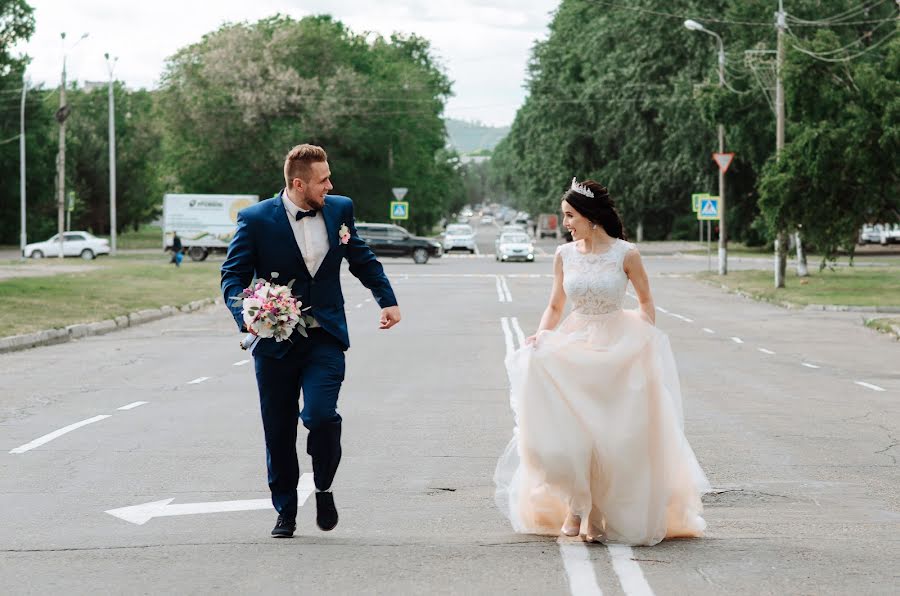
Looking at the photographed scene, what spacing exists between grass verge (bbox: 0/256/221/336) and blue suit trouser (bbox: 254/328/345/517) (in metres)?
16.4

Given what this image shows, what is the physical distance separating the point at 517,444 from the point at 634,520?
0.74m

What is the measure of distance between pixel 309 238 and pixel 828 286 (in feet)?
110

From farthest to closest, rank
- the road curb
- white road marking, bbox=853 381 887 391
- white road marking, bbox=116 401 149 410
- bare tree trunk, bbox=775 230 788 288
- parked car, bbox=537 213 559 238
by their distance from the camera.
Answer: parked car, bbox=537 213 559 238, bare tree trunk, bbox=775 230 788 288, the road curb, white road marking, bbox=853 381 887 391, white road marking, bbox=116 401 149 410

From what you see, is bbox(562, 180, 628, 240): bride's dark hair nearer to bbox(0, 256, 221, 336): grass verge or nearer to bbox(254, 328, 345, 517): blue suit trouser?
bbox(254, 328, 345, 517): blue suit trouser

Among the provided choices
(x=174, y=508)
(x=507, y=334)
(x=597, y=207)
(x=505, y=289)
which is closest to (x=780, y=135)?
(x=505, y=289)

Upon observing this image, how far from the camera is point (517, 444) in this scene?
7207 millimetres

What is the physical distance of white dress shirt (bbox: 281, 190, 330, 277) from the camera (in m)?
7.05

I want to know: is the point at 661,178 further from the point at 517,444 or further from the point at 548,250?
the point at 517,444

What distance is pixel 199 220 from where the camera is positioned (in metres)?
66.1

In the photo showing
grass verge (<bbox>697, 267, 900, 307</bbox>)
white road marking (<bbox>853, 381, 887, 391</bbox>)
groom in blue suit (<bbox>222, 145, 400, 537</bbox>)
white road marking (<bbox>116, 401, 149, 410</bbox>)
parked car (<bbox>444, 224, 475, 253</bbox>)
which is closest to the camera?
groom in blue suit (<bbox>222, 145, 400, 537</bbox>)

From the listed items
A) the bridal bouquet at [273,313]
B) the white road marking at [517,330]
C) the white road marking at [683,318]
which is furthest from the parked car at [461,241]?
the bridal bouquet at [273,313]

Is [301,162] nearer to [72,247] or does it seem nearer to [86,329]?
[86,329]

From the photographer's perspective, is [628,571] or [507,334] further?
[507,334]

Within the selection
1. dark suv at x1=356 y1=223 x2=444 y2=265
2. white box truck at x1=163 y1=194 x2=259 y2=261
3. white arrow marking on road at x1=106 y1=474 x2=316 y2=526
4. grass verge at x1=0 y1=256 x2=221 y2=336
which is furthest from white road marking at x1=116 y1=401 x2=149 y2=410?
white box truck at x1=163 y1=194 x2=259 y2=261
